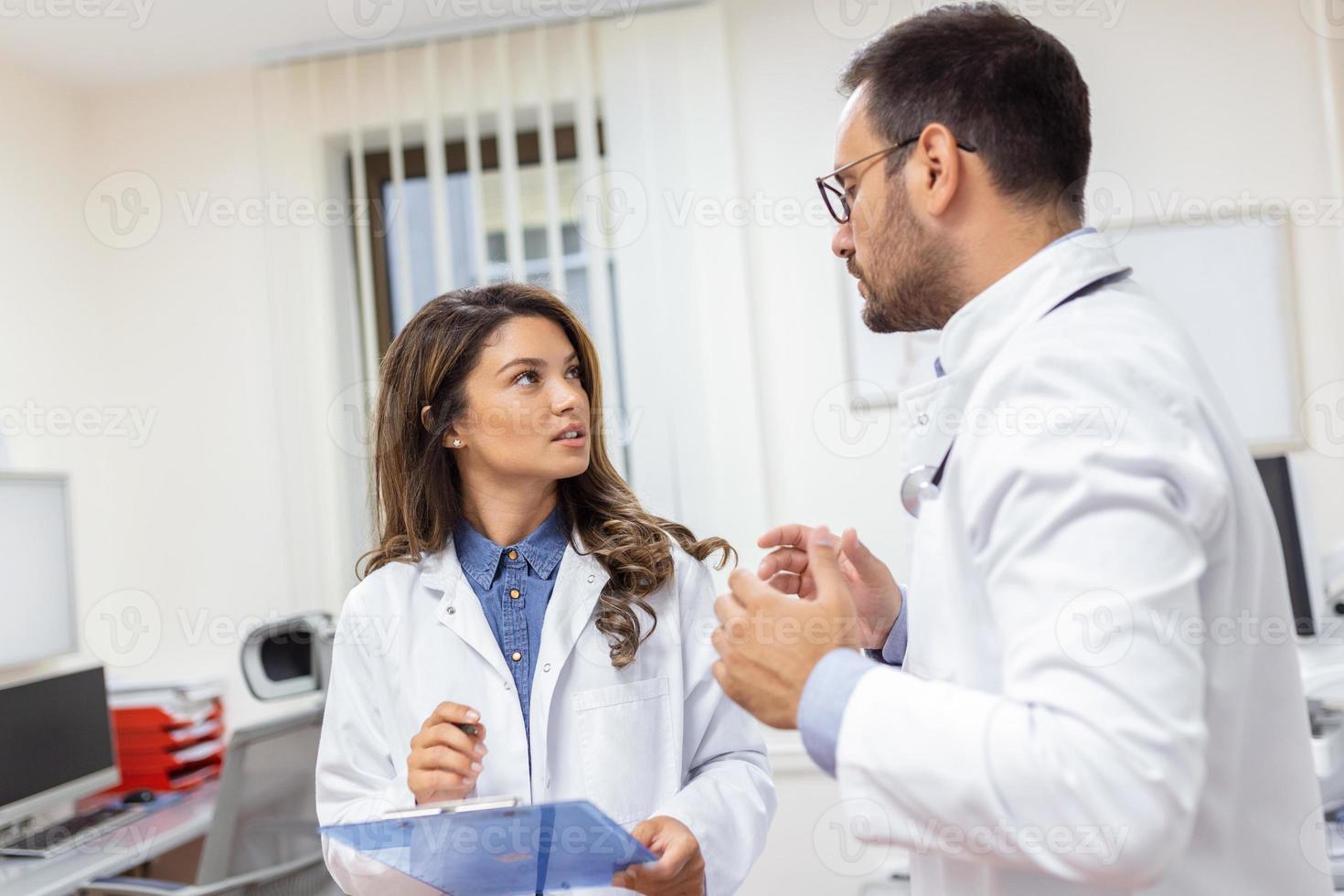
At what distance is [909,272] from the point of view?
1042 mm

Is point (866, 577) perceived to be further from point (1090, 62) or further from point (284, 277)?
point (284, 277)

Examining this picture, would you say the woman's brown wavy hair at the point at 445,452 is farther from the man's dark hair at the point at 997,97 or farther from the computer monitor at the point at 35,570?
the computer monitor at the point at 35,570

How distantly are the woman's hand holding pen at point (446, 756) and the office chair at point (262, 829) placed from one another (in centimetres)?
107

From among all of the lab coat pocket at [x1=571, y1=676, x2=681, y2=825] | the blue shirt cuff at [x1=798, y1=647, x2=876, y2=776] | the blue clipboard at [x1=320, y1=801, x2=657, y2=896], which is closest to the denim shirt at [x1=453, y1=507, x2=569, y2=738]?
the lab coat pocket at [x1=571, y1=676, x2=681, y2=825]

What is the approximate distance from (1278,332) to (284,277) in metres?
2.99

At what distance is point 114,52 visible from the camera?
331 cm

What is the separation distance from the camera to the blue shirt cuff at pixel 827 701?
83cm

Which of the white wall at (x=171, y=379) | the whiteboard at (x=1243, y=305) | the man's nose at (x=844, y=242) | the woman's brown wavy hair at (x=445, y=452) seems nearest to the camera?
the man's nose at (x=844, y=242)

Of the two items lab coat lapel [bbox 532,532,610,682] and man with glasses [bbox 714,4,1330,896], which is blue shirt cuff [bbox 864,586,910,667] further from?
lab coat lapel [bbox 532,532,610,682]

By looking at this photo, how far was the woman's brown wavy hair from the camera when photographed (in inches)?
66.5

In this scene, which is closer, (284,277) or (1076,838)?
(1076,838)

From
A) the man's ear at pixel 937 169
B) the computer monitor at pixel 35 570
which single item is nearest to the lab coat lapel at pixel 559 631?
the man's ear at pixel 937 169

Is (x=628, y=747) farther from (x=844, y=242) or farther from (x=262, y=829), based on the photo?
(x=262, y=829)

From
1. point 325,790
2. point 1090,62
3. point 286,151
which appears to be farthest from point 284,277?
point 1090,62
